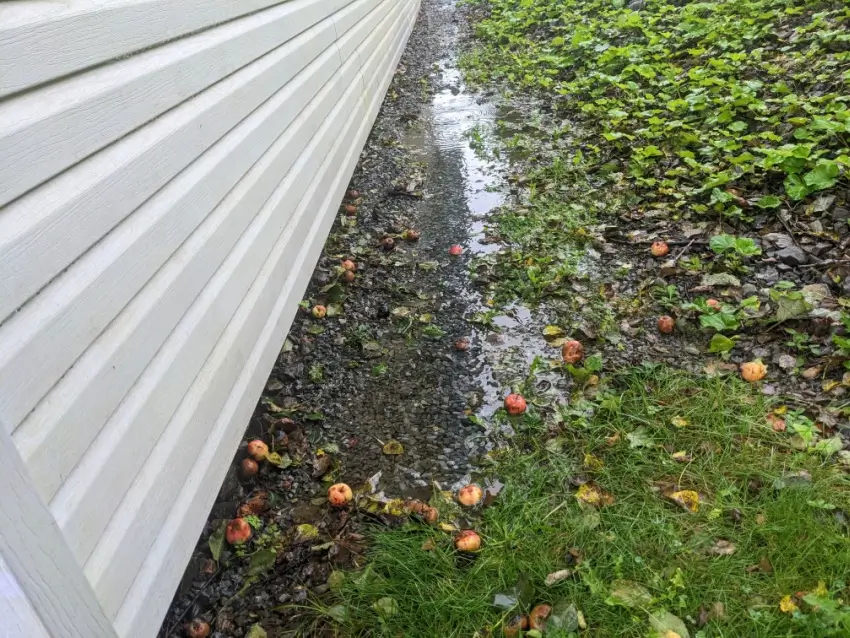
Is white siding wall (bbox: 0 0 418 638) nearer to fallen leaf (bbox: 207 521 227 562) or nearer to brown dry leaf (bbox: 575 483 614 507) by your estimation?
fallen leaf (bbox: 207 521 227 562)

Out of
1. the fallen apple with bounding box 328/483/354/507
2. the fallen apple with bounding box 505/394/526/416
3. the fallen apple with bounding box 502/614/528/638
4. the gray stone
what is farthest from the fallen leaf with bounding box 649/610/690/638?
the gray stone

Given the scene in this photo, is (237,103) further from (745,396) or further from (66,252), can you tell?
(745,396)

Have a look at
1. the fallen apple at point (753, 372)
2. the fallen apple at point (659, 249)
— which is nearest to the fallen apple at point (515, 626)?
the fallen apple at point (753, 372)

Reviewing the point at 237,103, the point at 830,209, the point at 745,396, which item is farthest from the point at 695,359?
the point at 237,103

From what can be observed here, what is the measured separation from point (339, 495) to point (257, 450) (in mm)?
444

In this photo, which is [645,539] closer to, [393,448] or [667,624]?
[667,624]

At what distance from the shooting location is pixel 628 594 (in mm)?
1775

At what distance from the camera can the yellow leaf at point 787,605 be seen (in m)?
1.66

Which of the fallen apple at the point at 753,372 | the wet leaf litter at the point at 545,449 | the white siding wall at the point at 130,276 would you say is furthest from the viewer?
the fallen apple at the point at 753,372

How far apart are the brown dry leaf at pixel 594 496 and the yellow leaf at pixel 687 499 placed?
0.22 metres

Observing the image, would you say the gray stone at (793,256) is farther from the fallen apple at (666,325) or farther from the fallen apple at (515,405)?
the fallen apple at (515,405)

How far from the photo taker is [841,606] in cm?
161

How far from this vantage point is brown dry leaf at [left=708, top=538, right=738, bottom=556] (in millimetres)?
1855

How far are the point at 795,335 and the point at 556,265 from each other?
129 centimetres
